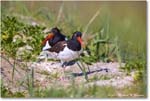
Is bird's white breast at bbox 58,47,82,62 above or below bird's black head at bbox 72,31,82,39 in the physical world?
below

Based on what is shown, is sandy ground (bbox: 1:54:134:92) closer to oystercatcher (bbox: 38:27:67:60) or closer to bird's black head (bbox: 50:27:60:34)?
oystercatcher (bbox: 38:27:67:60)

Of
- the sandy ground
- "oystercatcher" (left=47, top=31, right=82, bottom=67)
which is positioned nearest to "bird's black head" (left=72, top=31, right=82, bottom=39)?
"oystercatcher" (left=47, top=31, right=82, bottom=67)

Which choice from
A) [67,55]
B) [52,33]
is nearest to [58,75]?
[67,55]

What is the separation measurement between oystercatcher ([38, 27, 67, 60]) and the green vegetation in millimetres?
25

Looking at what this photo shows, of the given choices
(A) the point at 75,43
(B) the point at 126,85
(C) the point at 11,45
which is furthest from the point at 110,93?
(C) the point at 11,45

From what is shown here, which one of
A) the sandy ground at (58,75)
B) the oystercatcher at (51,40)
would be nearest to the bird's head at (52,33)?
the oystercatcher at (51,40)

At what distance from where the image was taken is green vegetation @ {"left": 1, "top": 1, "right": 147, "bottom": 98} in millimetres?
3330

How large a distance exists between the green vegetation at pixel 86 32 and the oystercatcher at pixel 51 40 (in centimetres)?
2

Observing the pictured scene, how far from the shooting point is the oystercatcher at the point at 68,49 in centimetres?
334

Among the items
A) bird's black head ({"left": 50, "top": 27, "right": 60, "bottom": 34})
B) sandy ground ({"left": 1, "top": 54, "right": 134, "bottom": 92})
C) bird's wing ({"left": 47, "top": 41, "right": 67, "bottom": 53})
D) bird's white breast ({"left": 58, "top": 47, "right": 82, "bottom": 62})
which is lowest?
sandy ground ({"left": 1, "top": 54, "right": 134, "bottom": 92})

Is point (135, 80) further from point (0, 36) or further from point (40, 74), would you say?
point (0, 36)

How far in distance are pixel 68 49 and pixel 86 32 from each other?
12 centimetres

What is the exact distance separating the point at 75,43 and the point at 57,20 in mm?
146

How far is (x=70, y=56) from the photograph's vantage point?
3344 mm
